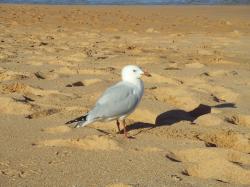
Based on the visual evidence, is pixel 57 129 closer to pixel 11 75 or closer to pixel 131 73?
pixel 131 73

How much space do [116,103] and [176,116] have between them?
0.91 meters

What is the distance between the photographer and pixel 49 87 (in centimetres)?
625

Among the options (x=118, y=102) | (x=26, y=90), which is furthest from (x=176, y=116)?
(x=26, y=90)

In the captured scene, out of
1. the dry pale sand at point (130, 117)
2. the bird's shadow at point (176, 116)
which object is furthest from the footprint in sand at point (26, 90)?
the bird's shadow at point (176, 116)

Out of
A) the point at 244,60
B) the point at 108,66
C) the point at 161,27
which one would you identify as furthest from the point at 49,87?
the point at 161,27

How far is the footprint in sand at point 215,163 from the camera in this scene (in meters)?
3.66

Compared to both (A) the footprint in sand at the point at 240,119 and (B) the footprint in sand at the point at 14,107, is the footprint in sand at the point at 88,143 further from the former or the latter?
(A) the footprint in sand at the point at 240,119

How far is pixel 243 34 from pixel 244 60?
180 inches

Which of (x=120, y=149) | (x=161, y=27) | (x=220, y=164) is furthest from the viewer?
(x=161, y=27)

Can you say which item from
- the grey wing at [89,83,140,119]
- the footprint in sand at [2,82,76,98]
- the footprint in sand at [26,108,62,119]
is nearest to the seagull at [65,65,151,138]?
the grey wing at [89,83,140,119]

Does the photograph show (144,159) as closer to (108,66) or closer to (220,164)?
(220,164)

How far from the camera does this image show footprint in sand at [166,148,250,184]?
12.0ft

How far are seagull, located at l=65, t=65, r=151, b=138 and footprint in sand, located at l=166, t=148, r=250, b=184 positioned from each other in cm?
58

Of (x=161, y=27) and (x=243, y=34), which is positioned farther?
(x=161, y=27)
